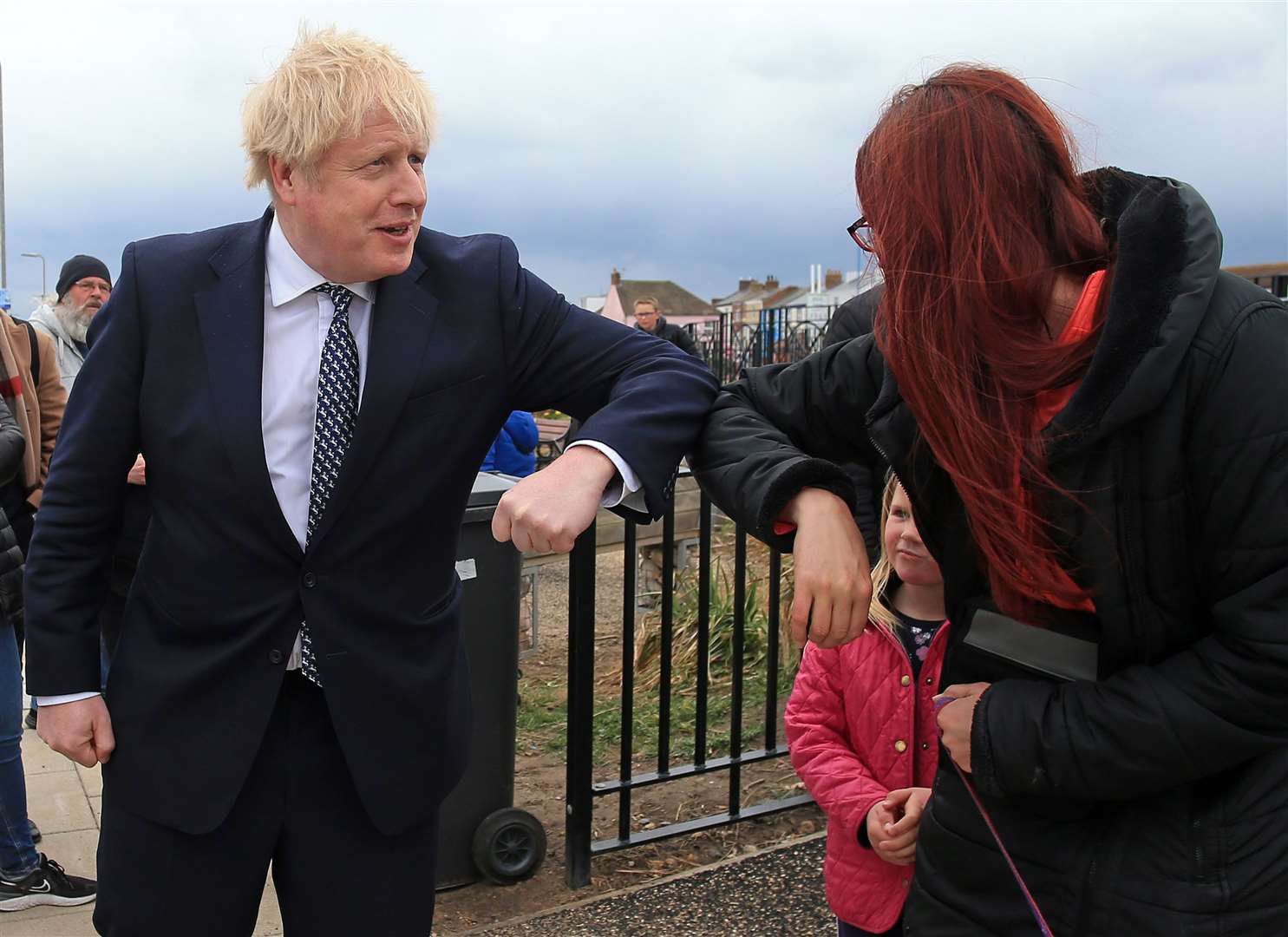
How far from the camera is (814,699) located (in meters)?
2.54

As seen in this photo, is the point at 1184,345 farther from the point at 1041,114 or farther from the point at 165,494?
the point at 165,494

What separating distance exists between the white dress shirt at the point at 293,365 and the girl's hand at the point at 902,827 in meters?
0.81

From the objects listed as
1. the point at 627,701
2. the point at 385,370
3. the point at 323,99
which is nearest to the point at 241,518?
the point at 385,370

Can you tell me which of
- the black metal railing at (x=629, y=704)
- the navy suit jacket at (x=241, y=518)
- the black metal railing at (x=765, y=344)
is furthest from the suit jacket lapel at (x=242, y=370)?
the black metal railing at (x=765, y=344)

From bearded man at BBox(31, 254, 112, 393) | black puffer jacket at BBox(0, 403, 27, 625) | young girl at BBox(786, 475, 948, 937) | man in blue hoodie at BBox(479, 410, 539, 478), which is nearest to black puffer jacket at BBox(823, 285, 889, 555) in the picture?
young girl at BBox(786, 475, 948, 937)

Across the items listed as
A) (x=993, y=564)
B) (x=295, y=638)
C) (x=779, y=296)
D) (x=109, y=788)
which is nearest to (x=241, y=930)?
(x=109, y=788)

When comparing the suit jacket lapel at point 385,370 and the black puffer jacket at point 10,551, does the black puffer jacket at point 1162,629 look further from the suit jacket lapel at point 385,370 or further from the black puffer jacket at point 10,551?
the black puffer jacket at point 10,551

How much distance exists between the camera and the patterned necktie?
6.55 ft

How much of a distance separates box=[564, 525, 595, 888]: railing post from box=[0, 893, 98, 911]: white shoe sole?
1501mm

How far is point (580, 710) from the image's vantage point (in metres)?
3.55

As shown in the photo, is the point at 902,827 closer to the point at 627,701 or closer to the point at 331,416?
the point at 331,416

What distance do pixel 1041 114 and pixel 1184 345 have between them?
14.4 inches

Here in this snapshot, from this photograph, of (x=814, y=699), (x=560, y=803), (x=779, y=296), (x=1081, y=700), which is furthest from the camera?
(x=779, y=296)

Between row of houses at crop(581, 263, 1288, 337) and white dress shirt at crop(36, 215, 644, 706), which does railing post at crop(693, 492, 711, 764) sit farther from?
row of houses at crop(581, 263, 1288, 337)
